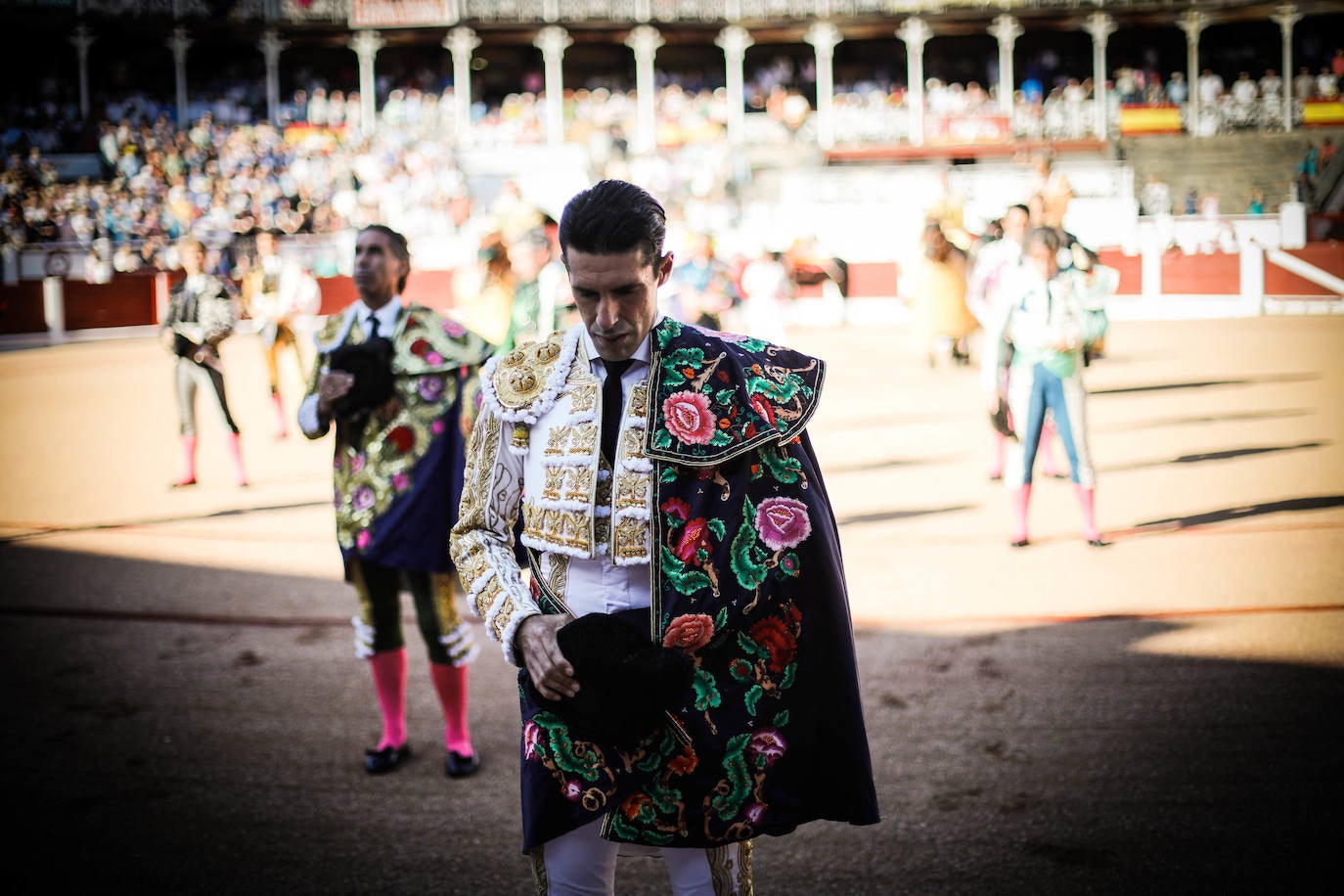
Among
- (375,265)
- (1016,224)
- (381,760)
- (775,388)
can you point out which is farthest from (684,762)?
(1016,224)

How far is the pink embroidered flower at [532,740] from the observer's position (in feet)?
6.61

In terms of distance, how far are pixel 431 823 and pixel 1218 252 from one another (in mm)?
21474

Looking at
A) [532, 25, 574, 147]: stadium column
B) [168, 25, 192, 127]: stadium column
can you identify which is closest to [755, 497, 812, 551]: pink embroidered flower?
[532, 25, 574, 147]: stadium column

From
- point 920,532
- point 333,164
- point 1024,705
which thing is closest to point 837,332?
point 333,164

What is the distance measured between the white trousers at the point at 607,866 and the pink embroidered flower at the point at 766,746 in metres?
0.20

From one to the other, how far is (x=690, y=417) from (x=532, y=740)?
0.54 m

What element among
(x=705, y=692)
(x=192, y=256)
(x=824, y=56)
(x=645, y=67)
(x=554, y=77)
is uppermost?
(x=824, y=56)

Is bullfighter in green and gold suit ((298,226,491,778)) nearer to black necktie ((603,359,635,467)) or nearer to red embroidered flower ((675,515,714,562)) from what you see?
black necktie ((603,359,635,467))

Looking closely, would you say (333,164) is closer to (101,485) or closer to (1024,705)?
(101,485)

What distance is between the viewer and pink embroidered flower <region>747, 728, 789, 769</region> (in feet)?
6.41

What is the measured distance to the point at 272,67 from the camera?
1321 inches

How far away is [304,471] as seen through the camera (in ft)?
30.9

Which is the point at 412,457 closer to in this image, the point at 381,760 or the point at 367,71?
the point at 381,760

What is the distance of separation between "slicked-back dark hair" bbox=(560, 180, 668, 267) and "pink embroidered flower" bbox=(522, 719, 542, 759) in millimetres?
696
